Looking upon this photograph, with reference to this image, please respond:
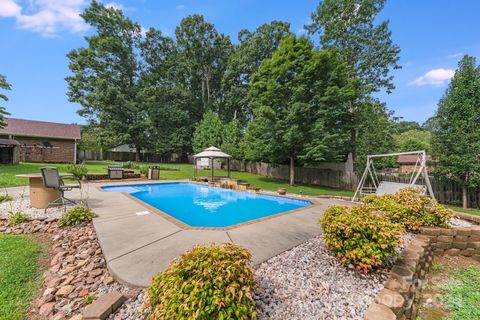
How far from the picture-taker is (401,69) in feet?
55.1

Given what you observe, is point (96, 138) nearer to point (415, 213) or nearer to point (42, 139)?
point (42, 139)

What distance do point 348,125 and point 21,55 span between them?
21224mm

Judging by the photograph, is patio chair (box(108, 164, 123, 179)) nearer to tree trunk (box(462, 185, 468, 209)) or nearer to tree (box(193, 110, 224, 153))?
tree (box(193, 110, 224, 153))

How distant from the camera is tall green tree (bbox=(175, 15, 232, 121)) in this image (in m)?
30.5

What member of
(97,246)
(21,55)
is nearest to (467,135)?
(97,246)

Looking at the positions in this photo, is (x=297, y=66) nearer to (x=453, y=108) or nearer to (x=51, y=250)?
(x=453, y=108)

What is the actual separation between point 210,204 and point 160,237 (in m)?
5.47

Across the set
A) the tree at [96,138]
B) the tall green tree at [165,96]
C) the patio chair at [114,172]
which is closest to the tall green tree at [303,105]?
the patio chair at [114,172]

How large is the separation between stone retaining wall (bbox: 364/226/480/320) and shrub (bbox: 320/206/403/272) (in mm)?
274

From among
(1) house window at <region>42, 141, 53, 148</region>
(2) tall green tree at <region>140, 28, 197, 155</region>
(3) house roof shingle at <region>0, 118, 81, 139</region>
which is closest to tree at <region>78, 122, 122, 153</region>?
(3) house roof shingle at <region>0, 118, 81, 139</region>

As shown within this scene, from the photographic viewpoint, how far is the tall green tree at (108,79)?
85.9 feet

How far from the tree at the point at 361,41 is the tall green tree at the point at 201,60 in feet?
59.7

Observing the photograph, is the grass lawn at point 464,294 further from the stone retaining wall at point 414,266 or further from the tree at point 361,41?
the tree at point 361,41

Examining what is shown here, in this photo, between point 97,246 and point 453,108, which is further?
point 453,108
